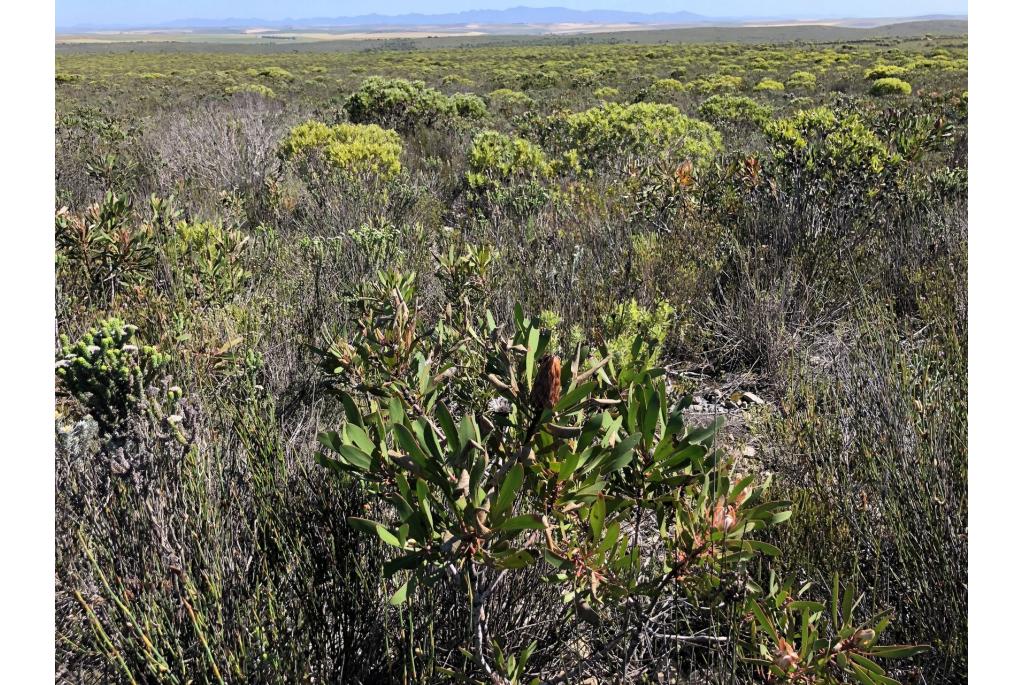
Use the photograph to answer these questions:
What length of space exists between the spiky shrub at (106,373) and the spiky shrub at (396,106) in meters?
9.54

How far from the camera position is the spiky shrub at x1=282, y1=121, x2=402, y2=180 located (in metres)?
7.12

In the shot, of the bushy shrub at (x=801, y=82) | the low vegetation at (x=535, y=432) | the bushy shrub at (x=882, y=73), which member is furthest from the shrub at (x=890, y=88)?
the low vegetation at (x=535, y=432)

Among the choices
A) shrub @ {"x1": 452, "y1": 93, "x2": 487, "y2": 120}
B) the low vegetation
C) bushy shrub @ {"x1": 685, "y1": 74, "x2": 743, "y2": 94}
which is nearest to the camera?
the low vegetation

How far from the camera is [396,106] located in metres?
11.6

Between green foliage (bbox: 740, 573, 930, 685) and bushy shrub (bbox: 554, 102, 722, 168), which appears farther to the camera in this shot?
bushy shrub (bbox: 554, 102, 722, 168)

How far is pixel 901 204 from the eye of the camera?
5.11 metres

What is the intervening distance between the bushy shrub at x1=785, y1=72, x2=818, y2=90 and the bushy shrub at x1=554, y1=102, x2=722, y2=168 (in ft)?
66.7

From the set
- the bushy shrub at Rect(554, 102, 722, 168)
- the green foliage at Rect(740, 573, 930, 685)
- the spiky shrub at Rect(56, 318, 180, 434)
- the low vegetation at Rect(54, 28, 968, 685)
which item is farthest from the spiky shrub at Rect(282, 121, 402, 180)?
the green foliage at Rect(740, 573, 930, 685)

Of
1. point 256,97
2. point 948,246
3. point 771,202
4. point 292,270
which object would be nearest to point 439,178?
point 292,270

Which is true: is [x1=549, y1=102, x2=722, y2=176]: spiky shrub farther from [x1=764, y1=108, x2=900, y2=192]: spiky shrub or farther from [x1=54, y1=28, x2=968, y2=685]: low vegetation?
[x1=764, y1=108, x2=900, y2=192]: spiky shrub

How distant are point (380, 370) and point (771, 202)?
419 cm

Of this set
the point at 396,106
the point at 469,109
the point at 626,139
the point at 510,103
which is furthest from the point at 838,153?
the point at 510,103

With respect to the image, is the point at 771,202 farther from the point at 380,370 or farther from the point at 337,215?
the point at 380,370

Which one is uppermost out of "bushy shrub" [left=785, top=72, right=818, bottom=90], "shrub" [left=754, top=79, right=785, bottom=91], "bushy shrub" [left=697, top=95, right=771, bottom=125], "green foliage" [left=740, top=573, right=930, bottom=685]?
"bushy shrub" [left=785, top=72, right=818, bottom=90]
